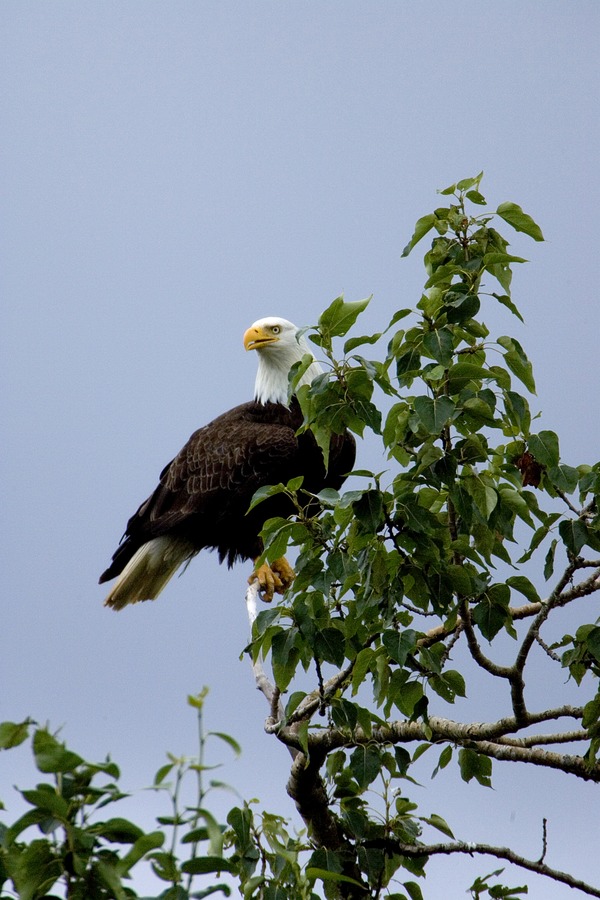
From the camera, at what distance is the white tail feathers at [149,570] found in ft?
24.6

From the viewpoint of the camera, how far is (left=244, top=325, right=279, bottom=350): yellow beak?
282 inches

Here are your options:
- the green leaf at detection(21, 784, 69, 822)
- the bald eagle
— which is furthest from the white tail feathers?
the green leaf at detection(21, 784, 69, 822)

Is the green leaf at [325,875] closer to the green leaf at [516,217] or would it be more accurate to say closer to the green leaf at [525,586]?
the green leaf at [525,586]

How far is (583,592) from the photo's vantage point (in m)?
3.47

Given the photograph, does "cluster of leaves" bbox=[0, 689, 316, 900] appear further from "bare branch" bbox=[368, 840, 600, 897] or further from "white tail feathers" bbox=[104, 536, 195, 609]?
"white tail feathers" bbox=[104, 536, 195, 609]

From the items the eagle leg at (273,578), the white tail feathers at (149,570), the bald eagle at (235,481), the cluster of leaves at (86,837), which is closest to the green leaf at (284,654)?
the cluster of leaves at (86,837)

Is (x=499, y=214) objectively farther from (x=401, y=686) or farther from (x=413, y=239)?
(x=401, y=686)

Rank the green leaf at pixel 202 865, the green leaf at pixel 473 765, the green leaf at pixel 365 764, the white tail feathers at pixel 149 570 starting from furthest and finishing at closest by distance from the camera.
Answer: the white tail feathers at pixel 149 570 < the green leaf at pixel 473 765 < the green leaf at pixel 365 764 < the green leaf at pixel 202 865

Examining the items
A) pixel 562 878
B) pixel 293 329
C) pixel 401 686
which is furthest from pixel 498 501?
pixel 293 329

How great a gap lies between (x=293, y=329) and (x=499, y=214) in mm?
4126

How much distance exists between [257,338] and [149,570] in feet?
5.02

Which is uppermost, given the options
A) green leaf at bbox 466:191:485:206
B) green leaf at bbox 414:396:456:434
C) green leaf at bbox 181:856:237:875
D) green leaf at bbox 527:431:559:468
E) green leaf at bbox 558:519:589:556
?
green leaf at bbox 466:191:485:206

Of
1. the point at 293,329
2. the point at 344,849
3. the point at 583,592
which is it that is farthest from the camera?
the point at 293,329

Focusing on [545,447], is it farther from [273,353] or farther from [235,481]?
[273,353]
